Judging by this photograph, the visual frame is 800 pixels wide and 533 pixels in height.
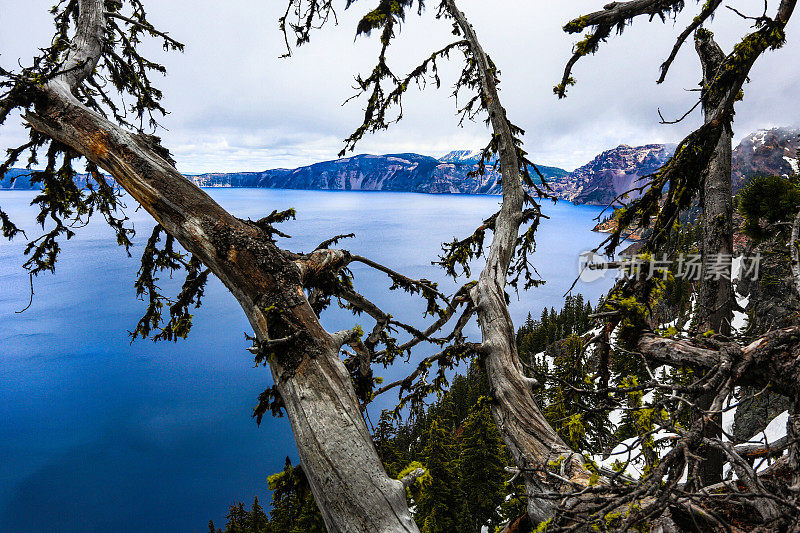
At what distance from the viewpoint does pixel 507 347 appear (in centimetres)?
358

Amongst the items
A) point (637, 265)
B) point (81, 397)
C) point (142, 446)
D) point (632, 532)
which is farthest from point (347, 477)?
point (81, 397)

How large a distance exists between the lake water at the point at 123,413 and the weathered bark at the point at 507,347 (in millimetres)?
62316

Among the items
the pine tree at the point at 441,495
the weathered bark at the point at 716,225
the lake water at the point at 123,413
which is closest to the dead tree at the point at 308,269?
the weathered bark at the point at 716,225

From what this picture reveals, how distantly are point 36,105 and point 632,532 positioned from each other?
19.7ft

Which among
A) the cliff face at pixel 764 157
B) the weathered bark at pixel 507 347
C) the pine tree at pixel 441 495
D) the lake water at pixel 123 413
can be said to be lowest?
the lake water at pixel 123 413

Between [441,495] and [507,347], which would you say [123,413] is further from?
[507,347]

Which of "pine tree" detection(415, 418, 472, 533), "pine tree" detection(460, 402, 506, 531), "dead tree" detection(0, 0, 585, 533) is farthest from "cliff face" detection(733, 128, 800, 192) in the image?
"dead tree" detection(0, 0, 585, 533)

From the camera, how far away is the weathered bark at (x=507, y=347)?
2.68 m

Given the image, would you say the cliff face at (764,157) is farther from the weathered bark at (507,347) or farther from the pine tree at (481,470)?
the weathered bark at (507,347)

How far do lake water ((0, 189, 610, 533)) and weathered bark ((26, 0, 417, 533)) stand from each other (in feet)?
205

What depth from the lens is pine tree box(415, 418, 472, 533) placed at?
17.0m

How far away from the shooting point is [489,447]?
56.9 ft

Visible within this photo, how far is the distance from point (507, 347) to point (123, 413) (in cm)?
8860

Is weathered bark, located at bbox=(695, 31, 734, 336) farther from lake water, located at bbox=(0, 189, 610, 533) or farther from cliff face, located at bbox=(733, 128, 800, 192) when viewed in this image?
cliff face, located at bbox=(733, 128, 800, 192)
